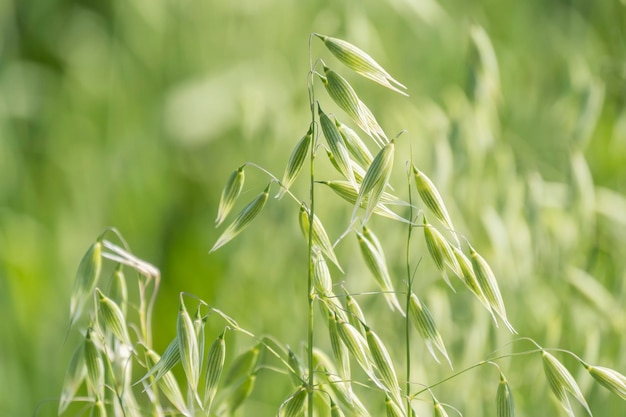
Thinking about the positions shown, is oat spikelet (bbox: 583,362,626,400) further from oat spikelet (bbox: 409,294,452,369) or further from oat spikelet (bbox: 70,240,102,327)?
oat spikelet (bbox: 70,240,102,327)

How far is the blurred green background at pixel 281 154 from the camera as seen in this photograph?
1069 millimetres

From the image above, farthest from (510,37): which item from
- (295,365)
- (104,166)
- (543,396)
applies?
(295,365)

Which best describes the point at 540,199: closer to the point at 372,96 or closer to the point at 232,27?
the point at 372,96

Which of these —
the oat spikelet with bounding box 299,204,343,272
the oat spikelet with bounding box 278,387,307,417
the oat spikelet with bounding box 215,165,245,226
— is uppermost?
the oat spikelet with bounding box 215,165,245,226

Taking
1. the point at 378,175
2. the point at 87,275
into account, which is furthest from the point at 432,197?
the point at 87,275

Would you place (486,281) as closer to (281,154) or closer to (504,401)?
(504,401)

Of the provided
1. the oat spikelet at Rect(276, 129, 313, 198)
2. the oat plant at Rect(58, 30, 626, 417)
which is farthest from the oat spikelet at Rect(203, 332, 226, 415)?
the oat spikelet at Rect(276, 129, 313, 198)

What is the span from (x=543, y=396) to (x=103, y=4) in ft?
6.30

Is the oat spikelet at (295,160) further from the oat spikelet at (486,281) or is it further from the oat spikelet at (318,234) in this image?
the oat spikelet at (486,281)

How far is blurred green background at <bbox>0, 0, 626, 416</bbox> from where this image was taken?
3.51ft

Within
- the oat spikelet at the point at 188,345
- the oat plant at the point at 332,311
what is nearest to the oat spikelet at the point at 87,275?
the oat plant at the point at 332,311

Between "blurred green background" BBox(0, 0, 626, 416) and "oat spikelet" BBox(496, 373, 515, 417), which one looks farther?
"blurred green background" BBox(0, 0, 626, 416)

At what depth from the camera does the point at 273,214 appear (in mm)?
1192

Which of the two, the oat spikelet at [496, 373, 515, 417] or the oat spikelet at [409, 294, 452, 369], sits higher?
the oat spikelet at [409, 294, 452, 369]
